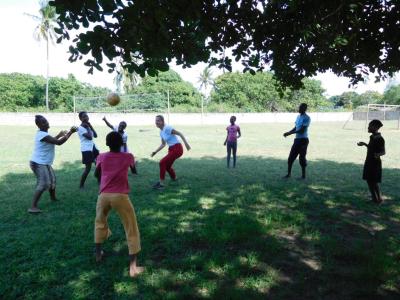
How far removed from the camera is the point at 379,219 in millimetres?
6125

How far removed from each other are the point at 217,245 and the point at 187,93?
5299 cm

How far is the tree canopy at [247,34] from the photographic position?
12.2 feet

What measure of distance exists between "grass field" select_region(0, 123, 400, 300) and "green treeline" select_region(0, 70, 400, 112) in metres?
29.5

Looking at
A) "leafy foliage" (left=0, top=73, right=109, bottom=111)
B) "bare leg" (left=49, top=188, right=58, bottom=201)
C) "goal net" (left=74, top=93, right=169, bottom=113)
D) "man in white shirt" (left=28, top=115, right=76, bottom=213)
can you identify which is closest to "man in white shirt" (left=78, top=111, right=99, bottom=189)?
"bare leg" (left=49, top=188, right=58, bottom=201)

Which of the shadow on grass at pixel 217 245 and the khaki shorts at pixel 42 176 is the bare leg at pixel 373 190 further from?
the khaki shorts at pixel 42 176

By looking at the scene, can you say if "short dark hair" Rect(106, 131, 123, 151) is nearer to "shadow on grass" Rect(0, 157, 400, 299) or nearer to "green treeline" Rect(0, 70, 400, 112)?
"shadow on grass" Rect(0, 157, 400, 299)

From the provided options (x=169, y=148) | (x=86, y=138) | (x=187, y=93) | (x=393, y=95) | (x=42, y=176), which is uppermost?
(x=393, y=95)

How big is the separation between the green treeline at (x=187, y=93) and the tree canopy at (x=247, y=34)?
30.4m

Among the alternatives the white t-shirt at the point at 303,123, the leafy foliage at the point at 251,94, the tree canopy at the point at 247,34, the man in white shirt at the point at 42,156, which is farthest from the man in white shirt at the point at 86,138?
the leafy foliage at the point at 251,94

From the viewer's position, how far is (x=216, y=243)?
5043mm

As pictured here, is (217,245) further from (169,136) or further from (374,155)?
(169,136)

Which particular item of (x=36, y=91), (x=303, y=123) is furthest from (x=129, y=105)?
(x=303, y=123)

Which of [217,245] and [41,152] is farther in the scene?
[41,152]

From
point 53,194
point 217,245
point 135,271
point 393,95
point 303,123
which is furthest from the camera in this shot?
point 393,95
